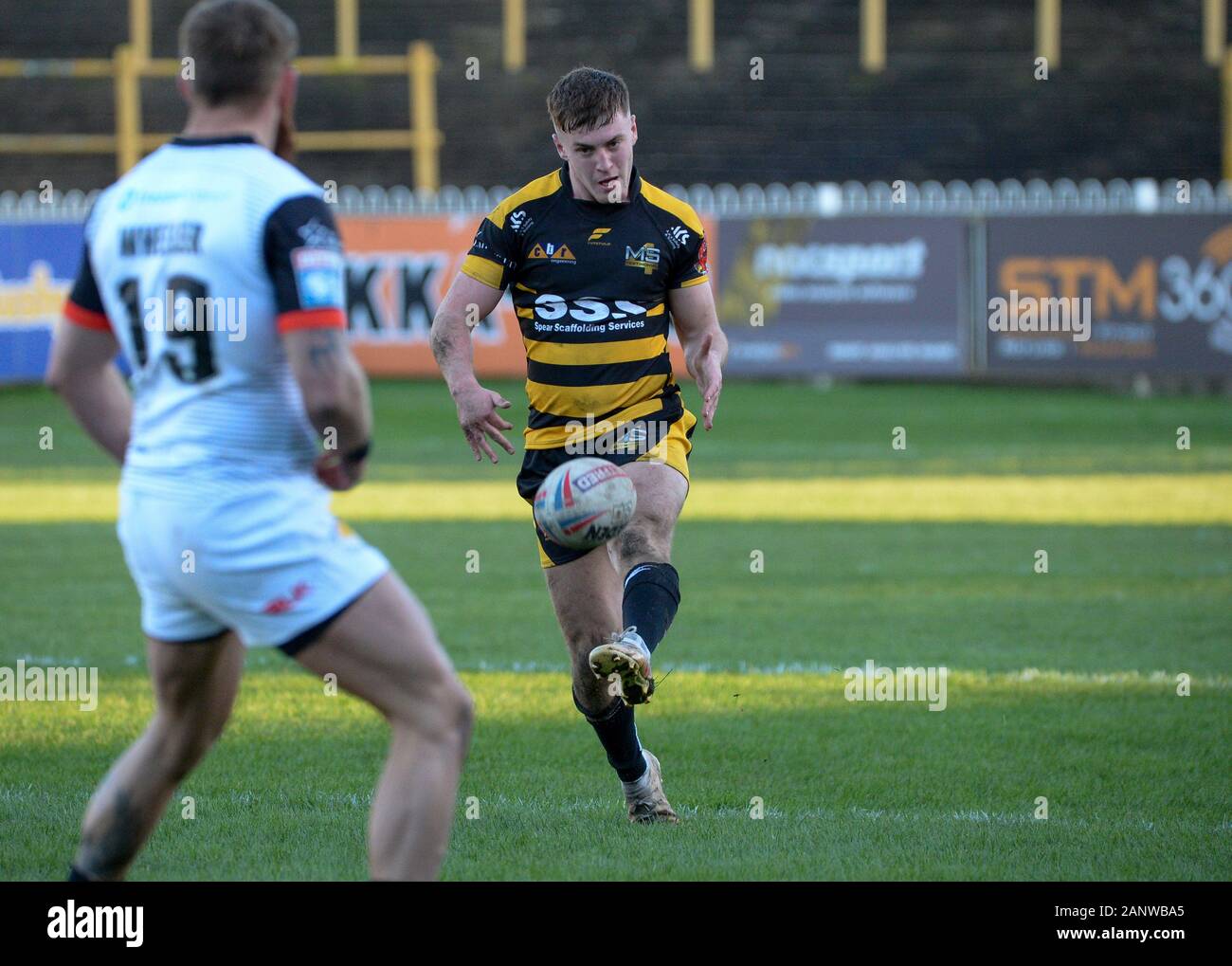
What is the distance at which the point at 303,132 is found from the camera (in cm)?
3244

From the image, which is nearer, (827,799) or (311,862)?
(311,862)

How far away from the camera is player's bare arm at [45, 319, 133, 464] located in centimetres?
426

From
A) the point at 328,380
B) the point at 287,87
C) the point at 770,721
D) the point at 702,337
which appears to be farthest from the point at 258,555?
the point at 770,721

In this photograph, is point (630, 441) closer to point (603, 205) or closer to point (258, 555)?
point (603, 205)

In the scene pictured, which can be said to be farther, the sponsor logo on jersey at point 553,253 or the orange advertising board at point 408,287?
the orange advertising board at point 408,287

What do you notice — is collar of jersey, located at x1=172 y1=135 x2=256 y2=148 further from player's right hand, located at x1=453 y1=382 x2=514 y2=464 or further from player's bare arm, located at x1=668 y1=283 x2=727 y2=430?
player's bare arm, located at x1=668 y1=283 x2=727 y2=430

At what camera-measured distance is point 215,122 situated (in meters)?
4.06

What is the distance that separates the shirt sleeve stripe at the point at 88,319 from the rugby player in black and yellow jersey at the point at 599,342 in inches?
74.2

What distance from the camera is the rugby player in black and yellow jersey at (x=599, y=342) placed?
6035mm

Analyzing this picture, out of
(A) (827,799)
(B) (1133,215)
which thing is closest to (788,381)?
(B) (1133,215)

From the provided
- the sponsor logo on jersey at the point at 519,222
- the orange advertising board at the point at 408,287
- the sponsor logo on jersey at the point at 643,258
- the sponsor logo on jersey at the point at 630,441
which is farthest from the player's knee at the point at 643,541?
the orange advertising board at the point at 408,287

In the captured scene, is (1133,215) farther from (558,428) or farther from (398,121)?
(558,428)

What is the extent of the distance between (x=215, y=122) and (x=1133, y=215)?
68.9 feet

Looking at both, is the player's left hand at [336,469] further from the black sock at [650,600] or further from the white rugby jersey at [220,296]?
the black sock at [650,600]
